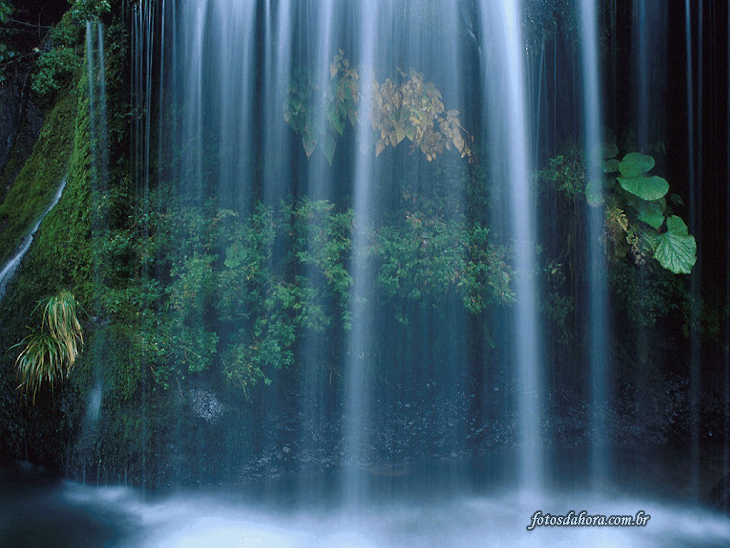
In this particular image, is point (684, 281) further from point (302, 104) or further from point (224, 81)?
point (224, 81)

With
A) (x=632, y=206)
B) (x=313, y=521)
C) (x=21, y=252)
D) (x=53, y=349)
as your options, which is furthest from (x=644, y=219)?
(x=21, y=252)

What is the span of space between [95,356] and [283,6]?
12.5 feet

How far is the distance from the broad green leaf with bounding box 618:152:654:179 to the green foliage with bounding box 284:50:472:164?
160 centimetres

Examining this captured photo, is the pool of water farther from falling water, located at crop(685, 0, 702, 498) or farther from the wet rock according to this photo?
falling water, located at crop(685, 0, 702, 498)

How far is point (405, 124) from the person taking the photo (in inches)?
193

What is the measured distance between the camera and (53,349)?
4.20 m

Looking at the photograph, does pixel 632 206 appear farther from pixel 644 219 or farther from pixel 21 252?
pixel 21 252

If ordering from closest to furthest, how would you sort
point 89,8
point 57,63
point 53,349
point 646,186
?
point 53,349
point 646,186
point 89,8
point 57,63

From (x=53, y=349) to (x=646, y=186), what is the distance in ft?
18.4

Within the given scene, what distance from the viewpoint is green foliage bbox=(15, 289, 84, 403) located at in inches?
165

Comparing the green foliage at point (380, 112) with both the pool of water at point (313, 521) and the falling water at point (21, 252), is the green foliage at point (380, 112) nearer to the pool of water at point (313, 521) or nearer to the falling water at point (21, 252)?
the falling water at point (21, 252)

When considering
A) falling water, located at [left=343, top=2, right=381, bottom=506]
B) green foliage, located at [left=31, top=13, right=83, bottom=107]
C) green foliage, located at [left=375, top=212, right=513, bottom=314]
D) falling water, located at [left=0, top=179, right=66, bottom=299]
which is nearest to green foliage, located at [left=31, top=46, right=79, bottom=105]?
green foliage, located at [left=31, top=13, right=83, bottom=107]

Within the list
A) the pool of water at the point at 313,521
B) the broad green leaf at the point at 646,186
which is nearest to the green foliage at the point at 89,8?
the pool of water at the point at 313,521

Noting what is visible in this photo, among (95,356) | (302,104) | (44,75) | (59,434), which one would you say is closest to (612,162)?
(302,104)
